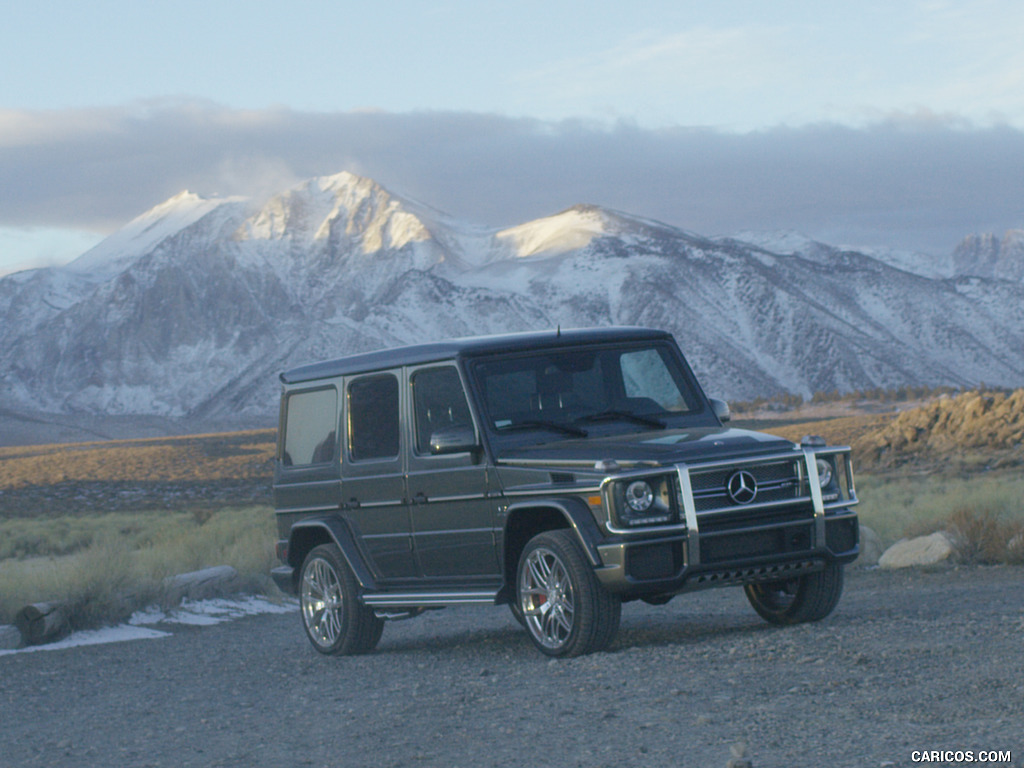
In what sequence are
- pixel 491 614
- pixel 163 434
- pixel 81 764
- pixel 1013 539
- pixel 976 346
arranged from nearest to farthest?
pixel 81 764
pixel 491 614
pixel 1013 539
pixel 163 434
pixel 976 346

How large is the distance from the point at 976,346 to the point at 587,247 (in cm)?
3983

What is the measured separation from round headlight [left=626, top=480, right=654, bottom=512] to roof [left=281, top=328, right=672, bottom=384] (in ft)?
5.51

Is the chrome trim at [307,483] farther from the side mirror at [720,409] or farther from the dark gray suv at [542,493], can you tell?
the side mirror at [720,409]

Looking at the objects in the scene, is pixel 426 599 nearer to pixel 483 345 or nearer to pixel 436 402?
pixel 436 402

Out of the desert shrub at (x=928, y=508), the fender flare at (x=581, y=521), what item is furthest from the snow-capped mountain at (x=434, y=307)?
the fender flare at (x=581, y=521)

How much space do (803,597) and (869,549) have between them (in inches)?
331

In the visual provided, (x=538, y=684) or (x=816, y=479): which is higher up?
(x=816, y=479)

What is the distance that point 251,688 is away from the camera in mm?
9172

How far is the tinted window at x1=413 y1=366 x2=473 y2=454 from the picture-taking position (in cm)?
949

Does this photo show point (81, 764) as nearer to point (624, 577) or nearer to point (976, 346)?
point (624, 577)

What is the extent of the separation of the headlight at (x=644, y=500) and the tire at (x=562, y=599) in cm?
39

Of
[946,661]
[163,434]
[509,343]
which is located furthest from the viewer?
[163,434]

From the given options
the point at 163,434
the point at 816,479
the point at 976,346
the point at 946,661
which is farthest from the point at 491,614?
the point at 976,346

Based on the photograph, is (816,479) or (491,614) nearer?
(816,479)
